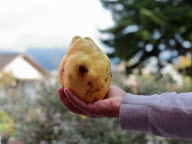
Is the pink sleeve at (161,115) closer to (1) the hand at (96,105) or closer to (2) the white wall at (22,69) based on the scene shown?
(1) the hand at (96,105)

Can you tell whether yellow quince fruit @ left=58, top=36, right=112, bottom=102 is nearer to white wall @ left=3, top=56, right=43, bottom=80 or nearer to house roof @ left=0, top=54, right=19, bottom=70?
house roof @ left=0, top=54, right=19, bottom=70

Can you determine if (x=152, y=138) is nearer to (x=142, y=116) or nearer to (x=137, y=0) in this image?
(x=142, y=116)

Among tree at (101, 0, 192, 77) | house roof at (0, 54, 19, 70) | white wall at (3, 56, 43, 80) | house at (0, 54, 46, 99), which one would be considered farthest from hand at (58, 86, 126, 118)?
white wall at (3, 56, 43, 80)

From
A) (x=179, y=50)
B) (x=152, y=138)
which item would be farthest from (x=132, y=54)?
(x=152, y=138)

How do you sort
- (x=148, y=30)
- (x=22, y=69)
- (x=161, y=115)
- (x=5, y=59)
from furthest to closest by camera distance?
1. (x=22, y=69)
2. (x=5, y=59)
3. (x=148, y=30)
4. (x=161, y=115)

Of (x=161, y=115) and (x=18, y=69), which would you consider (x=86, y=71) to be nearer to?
(x=161, y=115)

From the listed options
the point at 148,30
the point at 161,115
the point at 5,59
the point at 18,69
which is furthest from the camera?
the point at 18,69

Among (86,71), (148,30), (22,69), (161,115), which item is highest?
(86,71)

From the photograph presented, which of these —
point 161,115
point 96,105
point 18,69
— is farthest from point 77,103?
point 18,69
